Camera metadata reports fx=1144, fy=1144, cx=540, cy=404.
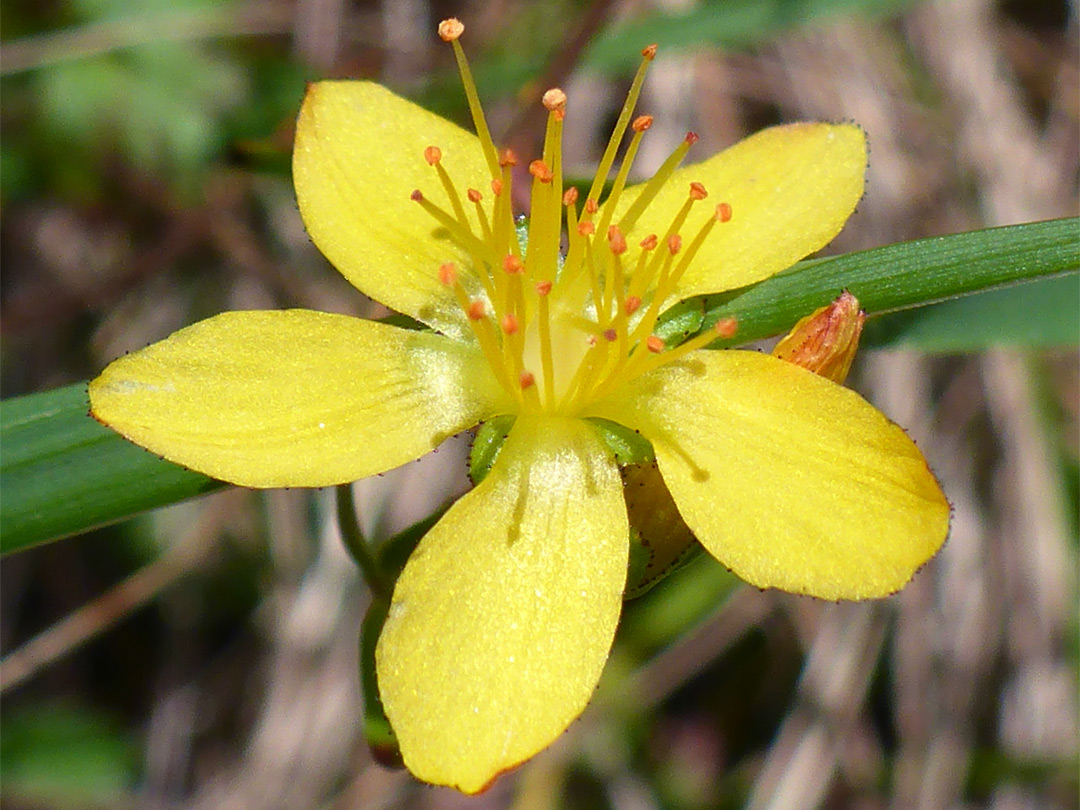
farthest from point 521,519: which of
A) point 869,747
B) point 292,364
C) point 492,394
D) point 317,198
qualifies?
point 869,747

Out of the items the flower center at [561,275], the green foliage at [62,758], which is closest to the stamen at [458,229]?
the flower center at [561,275]

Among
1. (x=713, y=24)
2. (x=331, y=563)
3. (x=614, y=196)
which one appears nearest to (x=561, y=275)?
(x=614, y=196)

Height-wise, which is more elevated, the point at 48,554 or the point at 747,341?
the point at 747,341

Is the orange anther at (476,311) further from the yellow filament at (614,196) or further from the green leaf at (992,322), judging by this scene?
the green leaf at (992,322)

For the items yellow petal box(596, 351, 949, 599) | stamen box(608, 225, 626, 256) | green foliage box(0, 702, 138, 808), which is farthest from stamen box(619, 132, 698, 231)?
green foliage box(0, 702, 138, 808)

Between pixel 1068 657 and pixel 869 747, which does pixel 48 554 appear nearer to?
pixel 869 747

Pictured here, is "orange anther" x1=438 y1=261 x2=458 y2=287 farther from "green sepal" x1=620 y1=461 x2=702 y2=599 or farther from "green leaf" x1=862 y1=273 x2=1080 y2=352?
"green leaf" x1=862 y1=273 x2=1080 y2=352
